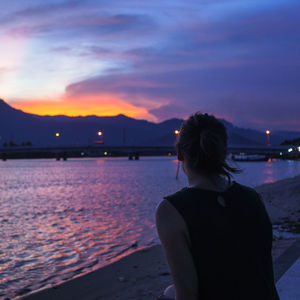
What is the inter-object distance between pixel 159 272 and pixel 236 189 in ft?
22.2

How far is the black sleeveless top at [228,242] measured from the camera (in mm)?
1885

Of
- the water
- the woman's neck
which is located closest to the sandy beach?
the water

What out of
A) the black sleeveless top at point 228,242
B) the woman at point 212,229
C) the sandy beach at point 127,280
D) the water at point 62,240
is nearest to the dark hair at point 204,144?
the woman at point 212,229

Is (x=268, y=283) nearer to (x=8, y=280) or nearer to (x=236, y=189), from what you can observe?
(x=236, y=189)

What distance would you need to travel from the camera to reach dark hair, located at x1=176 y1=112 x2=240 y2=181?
200 cm

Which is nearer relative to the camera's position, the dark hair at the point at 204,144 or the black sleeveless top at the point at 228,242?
the black sleeveless top at the point at 228,242

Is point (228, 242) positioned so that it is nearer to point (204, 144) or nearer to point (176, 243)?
point (176, 243)

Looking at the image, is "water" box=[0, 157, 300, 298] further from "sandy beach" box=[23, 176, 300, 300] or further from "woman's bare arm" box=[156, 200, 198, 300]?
"woman's bare arm" box=[156, 200, 198, 300]

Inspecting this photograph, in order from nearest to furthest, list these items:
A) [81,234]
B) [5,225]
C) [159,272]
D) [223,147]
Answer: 1. [223,147]
2. [159,272]
3. [81,234]
4. [5,225]

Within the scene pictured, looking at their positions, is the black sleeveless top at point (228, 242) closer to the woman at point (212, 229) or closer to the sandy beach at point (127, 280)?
the woman at point (212, 229)

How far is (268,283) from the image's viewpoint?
81.6 inches

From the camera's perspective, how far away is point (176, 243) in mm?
1837

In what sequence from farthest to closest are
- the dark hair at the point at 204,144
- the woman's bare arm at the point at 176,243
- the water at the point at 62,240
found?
1. the water at the point at 62,240
2. the dark hair at the point at 204,144
3. the woman's bare arm at the point at 176,243

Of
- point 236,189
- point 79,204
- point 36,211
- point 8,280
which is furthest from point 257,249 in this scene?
point 79,204
